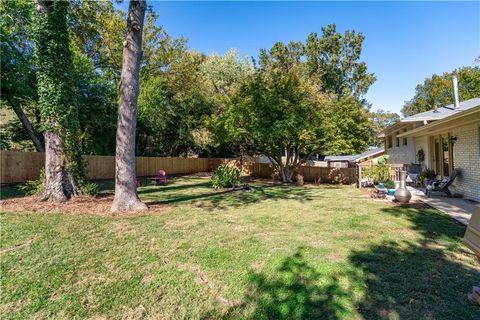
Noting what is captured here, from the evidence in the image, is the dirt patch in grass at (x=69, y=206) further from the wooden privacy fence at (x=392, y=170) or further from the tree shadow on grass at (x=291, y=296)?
the wooden privacy fence at (x=392, y=170)

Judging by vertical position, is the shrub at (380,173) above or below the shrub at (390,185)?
above

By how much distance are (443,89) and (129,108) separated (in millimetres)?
38721

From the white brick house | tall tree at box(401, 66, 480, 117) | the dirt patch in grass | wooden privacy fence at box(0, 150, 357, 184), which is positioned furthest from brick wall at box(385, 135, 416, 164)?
the dirt patch in grass

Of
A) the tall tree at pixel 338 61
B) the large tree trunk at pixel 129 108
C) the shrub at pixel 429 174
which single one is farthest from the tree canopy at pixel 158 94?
the tall tree at pixel 338 61

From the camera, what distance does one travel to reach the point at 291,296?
2982 mm

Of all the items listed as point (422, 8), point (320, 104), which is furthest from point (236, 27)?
point (422, 8)

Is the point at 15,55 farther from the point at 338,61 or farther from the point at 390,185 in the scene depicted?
the point at 338,61

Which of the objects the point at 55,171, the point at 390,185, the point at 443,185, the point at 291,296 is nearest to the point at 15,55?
the point at 55,171

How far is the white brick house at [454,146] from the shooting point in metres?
8.08

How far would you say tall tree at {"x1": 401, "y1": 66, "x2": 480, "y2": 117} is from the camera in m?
29.0

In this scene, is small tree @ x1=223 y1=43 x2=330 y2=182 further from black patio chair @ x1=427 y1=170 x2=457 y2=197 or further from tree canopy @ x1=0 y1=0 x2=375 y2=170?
black patio chair @ x1=427 y1=170 x2=457 y2=197

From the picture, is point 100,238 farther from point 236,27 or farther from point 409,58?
point 409,58

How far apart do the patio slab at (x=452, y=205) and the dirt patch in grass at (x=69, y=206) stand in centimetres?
726

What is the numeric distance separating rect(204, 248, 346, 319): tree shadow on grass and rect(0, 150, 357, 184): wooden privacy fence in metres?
7.63
